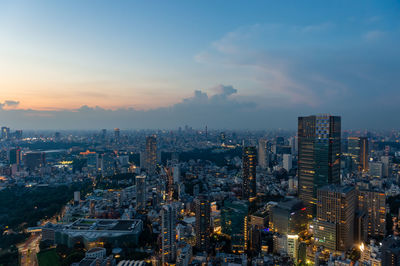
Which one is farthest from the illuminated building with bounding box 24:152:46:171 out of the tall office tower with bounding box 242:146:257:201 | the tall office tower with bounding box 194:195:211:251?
the tall office tower with bounding box 194:195:211:251

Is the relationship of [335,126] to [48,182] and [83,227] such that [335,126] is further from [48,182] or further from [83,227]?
[48,182]

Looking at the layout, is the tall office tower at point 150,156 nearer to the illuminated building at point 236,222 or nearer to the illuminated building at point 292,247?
the illuminated building at point 236,222

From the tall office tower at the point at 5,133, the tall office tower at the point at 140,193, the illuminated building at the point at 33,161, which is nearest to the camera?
the tall office tower at the point at 140,193

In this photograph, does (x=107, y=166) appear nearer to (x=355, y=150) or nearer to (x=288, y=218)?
(x=288, y=218)

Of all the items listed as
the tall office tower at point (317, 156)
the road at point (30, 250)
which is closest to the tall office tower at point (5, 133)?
the road at point (30, 250)

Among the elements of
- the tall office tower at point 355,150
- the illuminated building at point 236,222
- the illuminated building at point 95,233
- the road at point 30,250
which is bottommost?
the road at point 30,250

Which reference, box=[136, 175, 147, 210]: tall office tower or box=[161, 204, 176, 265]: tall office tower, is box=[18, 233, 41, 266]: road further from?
Answer: box=[136, 175, 147, 210]: tall office tower

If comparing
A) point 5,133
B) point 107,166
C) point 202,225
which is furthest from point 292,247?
point 5,133
